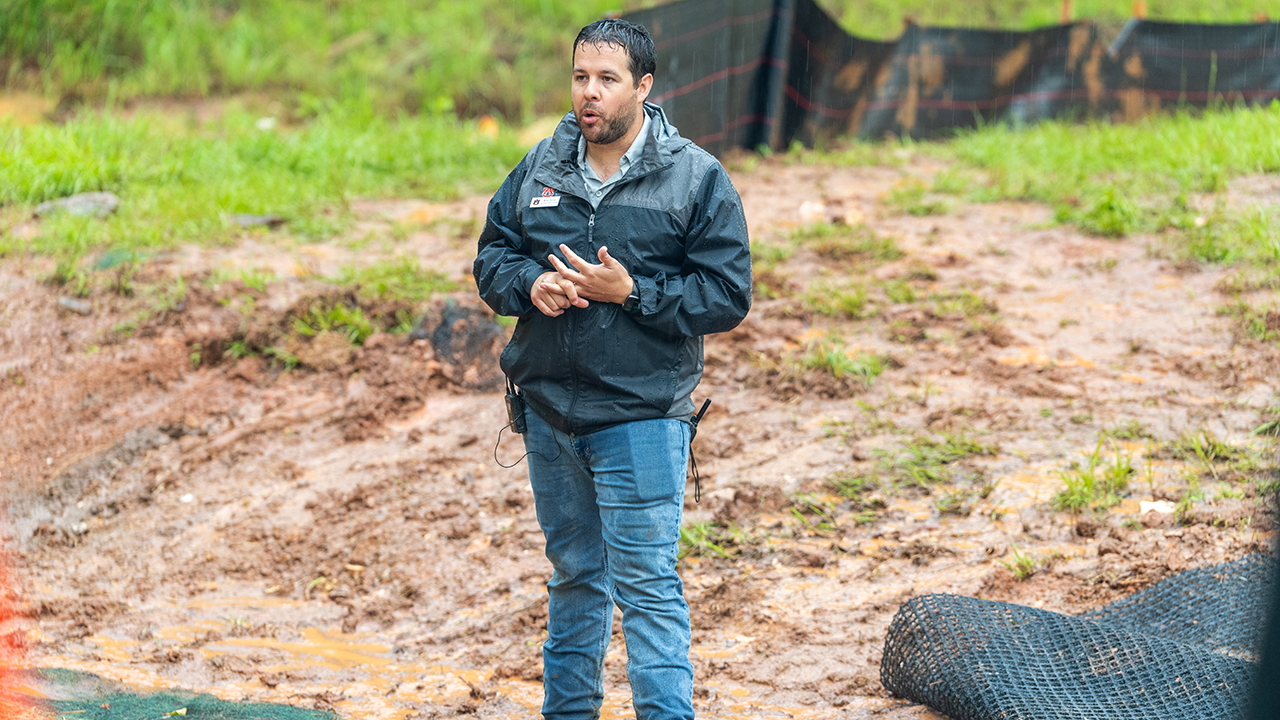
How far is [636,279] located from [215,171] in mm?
5880

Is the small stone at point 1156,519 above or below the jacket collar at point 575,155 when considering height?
below

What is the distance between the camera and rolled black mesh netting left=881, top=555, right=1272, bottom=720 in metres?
2.69

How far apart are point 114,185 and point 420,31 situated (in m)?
4.67

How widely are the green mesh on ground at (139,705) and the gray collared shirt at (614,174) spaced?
180 cm

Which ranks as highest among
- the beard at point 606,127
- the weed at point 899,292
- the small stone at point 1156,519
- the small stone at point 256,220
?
the beard at point 606,127

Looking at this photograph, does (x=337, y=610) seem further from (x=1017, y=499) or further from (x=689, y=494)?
(x=1017, y=499)

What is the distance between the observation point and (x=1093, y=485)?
12.9 ft

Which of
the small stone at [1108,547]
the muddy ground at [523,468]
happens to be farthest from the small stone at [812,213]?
the small stone at [1108,547]

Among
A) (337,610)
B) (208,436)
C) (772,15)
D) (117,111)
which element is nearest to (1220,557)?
(337,610)

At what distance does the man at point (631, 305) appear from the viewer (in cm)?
257

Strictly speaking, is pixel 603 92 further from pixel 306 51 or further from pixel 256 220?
pixel 306 51

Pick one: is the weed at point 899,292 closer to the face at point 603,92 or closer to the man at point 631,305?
the man at point 631,305

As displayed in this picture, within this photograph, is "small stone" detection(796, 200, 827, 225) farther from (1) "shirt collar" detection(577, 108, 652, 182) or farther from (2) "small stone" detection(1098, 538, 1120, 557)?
(1) "shirt collar" detection(577, 108, 652, 182)

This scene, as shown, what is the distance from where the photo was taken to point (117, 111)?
29.5 ft
